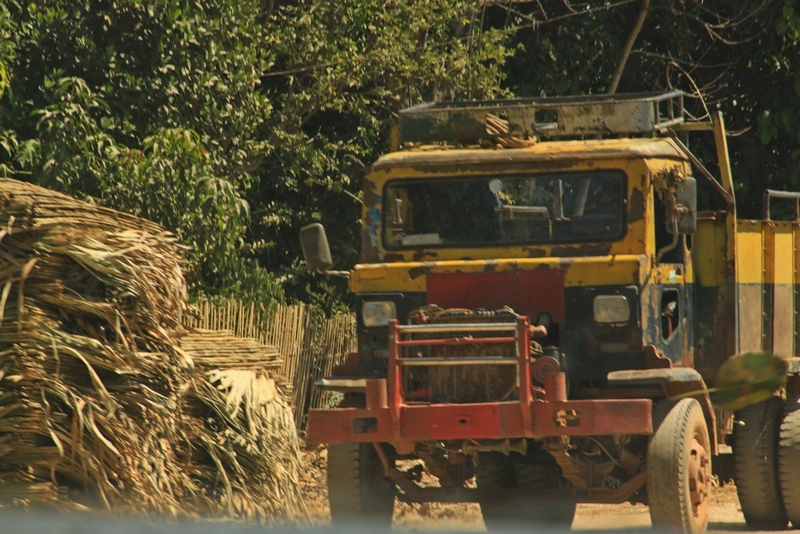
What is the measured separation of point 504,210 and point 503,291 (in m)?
0.63

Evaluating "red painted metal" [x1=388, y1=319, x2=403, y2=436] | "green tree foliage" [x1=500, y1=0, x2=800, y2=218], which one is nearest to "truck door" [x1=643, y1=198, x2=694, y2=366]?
"red painted metal" [x1=388, y1=319, x2=403, y2=436]

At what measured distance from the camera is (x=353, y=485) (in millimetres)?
6926

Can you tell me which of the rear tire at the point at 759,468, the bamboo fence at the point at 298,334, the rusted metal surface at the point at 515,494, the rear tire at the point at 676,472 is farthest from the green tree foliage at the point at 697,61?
the rusted metal surface at the point at 515,494

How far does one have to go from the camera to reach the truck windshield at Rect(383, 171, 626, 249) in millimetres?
6945

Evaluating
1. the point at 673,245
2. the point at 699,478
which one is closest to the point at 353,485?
the point at 699,478

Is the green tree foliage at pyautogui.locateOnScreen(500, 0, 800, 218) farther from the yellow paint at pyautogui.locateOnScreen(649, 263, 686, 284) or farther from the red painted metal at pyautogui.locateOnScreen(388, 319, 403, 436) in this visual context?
the red painted metal at pyautogui.locateOnScreen(388, 319, 403, 436)

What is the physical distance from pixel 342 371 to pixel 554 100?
2595 millimetres

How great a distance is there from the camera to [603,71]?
15.7 m

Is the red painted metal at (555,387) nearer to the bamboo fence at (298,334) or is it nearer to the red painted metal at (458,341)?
the red painted metal at (458,341)

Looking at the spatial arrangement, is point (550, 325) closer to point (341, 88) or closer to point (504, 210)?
point (504, 210)

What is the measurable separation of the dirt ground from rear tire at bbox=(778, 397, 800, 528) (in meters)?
0.48

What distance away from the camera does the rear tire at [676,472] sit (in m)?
6.13

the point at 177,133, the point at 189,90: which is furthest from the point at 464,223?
the point at 189,90

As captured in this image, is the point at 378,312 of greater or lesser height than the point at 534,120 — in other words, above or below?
below
